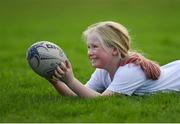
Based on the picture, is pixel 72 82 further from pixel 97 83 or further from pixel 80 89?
pixel 97 83

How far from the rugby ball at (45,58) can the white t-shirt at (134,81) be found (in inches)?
27.4

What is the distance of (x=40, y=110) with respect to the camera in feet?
26.0

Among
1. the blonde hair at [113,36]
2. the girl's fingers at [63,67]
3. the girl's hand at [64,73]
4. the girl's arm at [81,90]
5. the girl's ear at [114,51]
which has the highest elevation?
the blonde hair at [113,36]

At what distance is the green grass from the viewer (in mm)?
7715

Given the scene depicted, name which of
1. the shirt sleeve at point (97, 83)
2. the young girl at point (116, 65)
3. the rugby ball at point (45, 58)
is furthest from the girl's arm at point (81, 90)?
the shirt sleeve at point (97, 83)

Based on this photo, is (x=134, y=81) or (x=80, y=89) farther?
(x=134, y=81)

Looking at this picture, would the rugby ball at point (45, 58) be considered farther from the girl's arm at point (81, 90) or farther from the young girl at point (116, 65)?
the girl's arm at point (81, 90)

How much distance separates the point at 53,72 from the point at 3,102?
70 cm

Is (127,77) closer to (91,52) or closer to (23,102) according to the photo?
(91,52)

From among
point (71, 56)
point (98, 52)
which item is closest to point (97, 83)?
point (98, 52)

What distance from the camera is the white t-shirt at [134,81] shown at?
8.48 metres

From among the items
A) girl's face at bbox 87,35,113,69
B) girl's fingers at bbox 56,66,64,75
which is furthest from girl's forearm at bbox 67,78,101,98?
girl's face at bbox 87,35,113,69

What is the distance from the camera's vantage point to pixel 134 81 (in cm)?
855

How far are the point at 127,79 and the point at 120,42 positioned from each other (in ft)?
1.55
